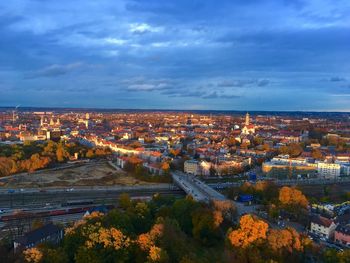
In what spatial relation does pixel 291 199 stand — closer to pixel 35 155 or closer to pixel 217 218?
pixel 217 218

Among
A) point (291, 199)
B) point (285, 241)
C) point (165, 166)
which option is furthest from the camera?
point (165, 166)

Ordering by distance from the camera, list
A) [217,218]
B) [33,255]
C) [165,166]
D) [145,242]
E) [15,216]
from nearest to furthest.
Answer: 1. [33,255]
2. [145,242]
3. [217,218]
4. [15,216]
5. [165,166]

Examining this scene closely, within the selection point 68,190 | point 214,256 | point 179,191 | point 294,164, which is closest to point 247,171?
point 294,164

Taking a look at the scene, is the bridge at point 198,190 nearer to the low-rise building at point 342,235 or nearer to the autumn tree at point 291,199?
the autumn tree at point 291,199

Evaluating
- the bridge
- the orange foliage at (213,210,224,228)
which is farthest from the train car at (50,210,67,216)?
the orange foliage at (213,210,224,228)

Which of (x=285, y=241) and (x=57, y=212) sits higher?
(x=285, y=241)

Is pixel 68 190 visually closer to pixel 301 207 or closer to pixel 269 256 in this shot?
pixel 301 207

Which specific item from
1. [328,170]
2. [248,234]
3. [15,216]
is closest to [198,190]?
[15,216]
